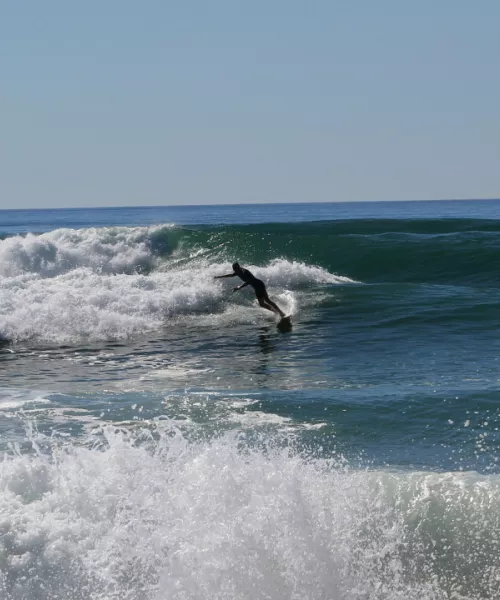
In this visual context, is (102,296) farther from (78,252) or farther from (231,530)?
(231,530)

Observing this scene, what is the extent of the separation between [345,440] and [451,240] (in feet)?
60.7

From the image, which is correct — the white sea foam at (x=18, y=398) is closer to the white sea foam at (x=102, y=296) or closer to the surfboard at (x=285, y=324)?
the white sea foam at (x=102, y=296)

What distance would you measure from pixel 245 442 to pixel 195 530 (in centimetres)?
213

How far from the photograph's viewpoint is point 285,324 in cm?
1653

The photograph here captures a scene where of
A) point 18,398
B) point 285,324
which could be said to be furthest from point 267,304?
point 18,398

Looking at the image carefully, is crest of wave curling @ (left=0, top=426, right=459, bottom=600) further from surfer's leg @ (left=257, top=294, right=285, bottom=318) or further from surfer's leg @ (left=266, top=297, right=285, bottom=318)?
surfer's leg @ (left=257, top=294, right=285, bottom=318)

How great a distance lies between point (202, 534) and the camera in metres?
6.07

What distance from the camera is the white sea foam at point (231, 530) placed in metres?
5.82

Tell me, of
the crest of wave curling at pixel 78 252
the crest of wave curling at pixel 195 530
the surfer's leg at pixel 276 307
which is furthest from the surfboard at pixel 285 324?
the crest of wave curling at pixel 195 530

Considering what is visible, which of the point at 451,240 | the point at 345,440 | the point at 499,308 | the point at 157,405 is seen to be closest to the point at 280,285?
the point at 499,308

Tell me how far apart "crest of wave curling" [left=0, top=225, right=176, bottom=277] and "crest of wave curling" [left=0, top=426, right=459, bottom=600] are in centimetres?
1848

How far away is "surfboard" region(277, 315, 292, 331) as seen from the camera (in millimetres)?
16203

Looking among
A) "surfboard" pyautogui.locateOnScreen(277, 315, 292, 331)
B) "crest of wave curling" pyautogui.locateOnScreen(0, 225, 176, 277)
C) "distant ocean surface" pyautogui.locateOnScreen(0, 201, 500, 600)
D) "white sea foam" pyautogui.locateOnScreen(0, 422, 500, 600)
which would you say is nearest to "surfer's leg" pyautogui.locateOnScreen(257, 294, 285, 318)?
"distant ocean surface" pyautogui.locateOnScreen(0, 201, 500, 600)

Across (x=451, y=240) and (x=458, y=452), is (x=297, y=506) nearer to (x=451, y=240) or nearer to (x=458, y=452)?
(x=458, y=452)
